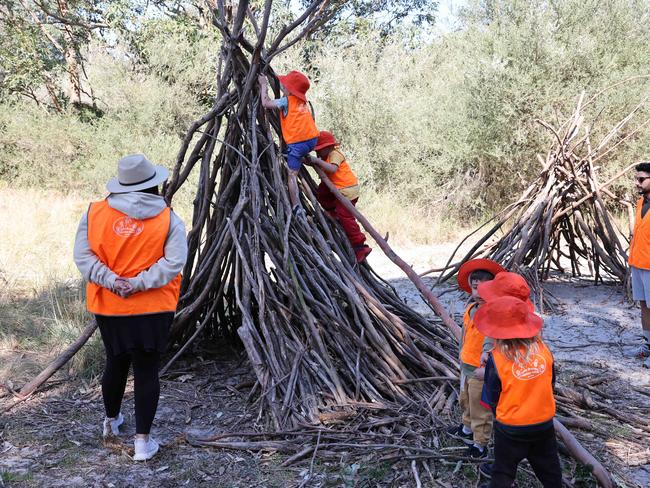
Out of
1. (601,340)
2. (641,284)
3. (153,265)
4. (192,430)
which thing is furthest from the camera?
(601,340)

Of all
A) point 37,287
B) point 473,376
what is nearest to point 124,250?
point 473,376

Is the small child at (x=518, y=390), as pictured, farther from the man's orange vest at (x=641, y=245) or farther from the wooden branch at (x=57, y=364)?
the man's orange vest at (x=641, y=245)

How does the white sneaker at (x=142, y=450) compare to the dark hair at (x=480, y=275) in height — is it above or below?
below

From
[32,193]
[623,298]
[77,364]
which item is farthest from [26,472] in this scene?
[32,193]

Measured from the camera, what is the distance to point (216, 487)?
2885 mm

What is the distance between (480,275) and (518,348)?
64 cm

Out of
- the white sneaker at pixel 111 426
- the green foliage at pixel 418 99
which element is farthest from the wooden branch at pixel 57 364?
the green foliage at pixel 418 99

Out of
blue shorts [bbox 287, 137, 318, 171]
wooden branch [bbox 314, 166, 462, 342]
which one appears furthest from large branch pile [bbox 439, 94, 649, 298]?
blue shorts [bbox 287, 137, 318, 171]

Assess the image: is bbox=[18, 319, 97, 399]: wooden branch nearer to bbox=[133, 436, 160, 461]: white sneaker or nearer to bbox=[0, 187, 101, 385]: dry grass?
bbox=[0, 187, 101, 385]: dry grass

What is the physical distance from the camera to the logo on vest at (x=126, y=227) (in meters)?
3.02

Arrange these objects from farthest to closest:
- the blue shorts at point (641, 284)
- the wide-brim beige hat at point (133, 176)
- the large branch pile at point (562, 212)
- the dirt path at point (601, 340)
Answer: the large branch pile at point (562, 212), the blue shorts at point (641, 284), the dirt path at point (601, 340), the wide-brim beige hat at point (133, 176)

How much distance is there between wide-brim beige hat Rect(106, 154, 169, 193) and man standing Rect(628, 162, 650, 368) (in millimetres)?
3764

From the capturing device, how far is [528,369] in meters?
2.42

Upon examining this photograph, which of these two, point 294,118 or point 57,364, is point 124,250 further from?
point 294,118
